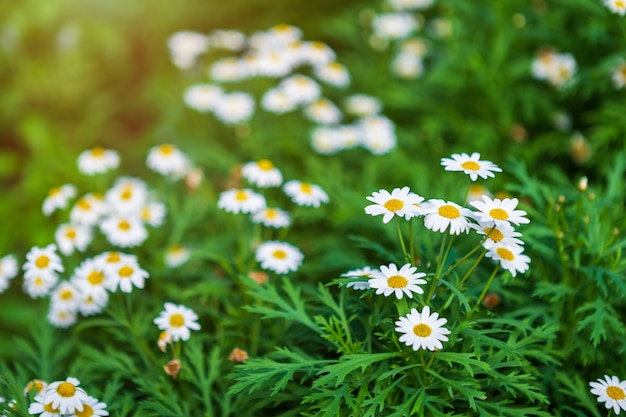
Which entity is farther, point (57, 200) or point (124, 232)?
point (57, 200)

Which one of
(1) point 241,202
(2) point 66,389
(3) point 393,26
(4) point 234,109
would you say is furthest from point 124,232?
(3) point 393,26

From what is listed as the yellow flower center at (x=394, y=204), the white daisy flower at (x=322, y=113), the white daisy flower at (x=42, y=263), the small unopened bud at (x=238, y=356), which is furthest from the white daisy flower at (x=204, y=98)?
the yellow flower center at (x=394, y=204)

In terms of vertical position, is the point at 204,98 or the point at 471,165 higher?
the point at 204,98

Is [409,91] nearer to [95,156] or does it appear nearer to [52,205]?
[95,156]

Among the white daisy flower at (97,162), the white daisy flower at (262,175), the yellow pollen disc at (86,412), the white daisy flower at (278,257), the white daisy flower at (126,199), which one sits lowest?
the yellow pollen disc at (86,412)

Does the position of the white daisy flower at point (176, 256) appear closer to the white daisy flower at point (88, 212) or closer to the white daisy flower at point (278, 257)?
the white daisy flower at point (88, 212)

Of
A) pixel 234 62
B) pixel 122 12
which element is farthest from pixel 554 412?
pixel 122 12

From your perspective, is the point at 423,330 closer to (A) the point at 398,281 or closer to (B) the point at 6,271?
(A) the point at 398,281
